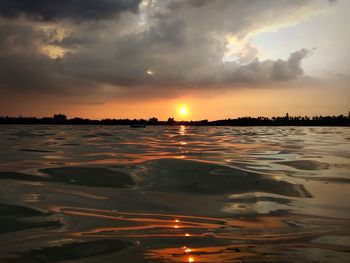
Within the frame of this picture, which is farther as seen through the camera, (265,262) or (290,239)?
(290,239)

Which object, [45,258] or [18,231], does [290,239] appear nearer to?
[45,258]

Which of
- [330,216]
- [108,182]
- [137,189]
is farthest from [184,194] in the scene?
[330,216]

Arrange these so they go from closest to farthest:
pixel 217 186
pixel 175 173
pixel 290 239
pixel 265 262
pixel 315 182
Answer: pixel 265 262
pixel 290 239
pixel 217 186
pixel 315 182
pixel 175 173

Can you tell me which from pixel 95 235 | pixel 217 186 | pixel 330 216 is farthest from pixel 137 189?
pixel 330 216

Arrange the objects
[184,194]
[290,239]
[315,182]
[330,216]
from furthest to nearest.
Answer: [315,182] < [184,194] < [330,216] < [290,239]

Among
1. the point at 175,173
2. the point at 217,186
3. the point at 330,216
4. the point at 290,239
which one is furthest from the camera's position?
the point at 175,173

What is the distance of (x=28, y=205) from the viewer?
546 cm

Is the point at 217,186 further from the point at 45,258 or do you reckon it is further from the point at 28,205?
the point at 45,258

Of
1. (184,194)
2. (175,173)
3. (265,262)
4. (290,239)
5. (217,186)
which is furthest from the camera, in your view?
(175,173)

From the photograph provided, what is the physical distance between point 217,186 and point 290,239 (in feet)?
11.9

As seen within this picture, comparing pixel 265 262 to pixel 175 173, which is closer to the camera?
pixel 265 262

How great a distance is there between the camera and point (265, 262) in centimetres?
325

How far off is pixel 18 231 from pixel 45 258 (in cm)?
109

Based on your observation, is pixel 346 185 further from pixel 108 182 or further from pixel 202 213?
pixel 108 182
